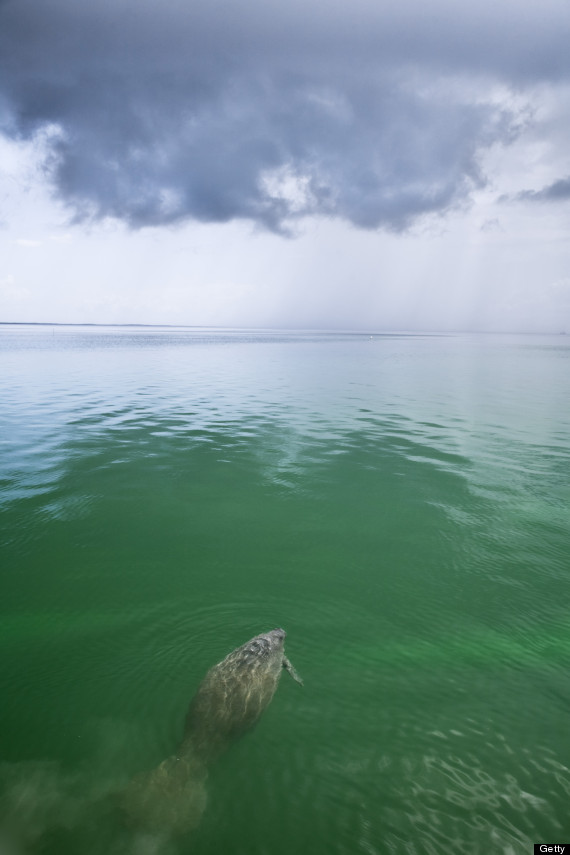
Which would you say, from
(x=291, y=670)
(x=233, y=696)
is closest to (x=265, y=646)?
(x=291, y=670)

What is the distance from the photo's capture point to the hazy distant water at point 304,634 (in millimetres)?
4898

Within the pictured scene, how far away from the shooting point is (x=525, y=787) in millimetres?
5070

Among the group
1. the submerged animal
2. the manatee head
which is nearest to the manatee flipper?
the submerged animal

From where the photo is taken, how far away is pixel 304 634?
25.2ft

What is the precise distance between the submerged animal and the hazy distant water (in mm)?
192

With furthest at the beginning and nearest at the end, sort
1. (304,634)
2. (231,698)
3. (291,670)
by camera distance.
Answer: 1. (304,634)
2. (291,670)
3. (231,698)

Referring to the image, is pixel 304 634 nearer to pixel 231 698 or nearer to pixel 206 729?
pixel 231 698

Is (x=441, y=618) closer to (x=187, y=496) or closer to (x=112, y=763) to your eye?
(x=112, y=763)

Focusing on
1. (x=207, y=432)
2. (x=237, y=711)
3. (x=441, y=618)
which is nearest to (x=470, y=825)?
(x=237, y=711)

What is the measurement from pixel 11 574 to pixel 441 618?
29.5 ft

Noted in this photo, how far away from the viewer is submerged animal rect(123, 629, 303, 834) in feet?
15.9

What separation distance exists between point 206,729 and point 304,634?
2469 mm

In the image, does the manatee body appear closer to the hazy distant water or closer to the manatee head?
the manatee head

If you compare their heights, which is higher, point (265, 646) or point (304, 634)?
point (265, 646)
